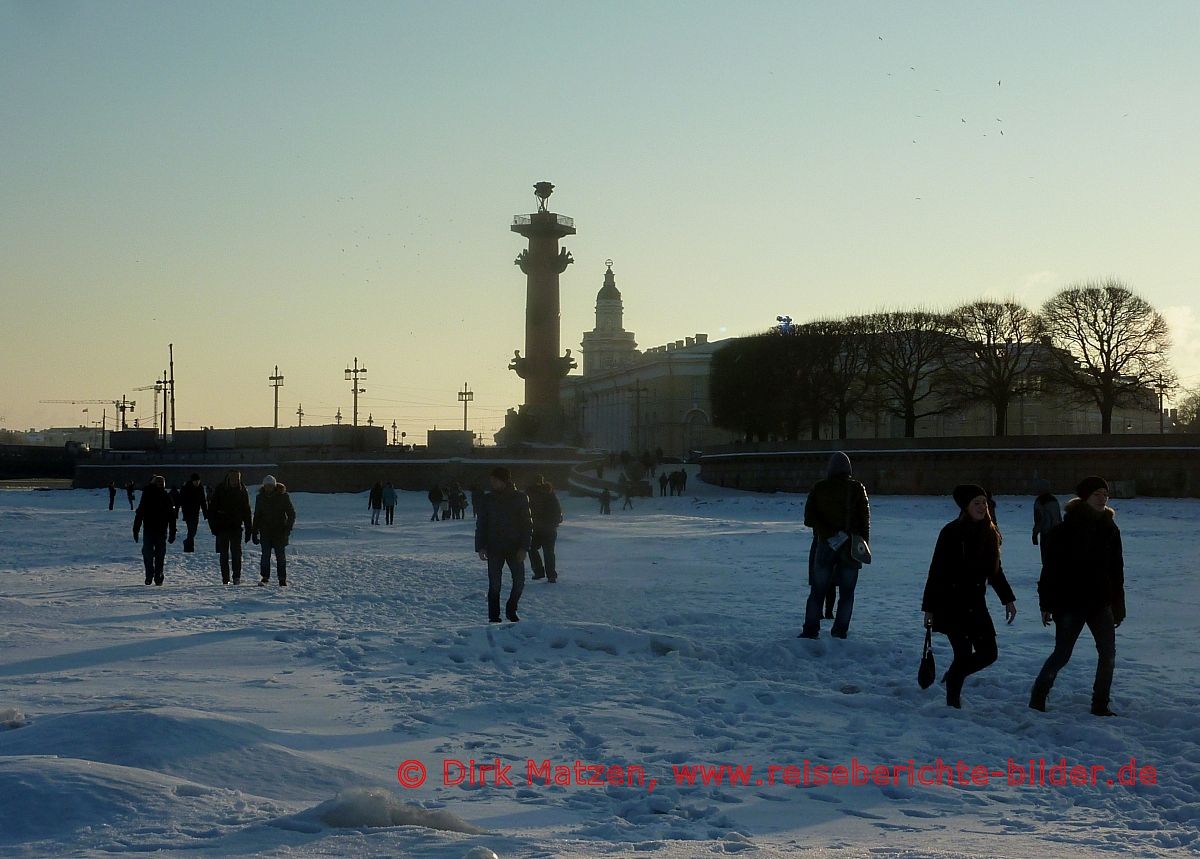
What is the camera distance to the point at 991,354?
202 ft

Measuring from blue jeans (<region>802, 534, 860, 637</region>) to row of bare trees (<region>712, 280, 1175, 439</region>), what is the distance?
1917 inches

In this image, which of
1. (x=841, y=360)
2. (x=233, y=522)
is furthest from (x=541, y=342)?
(x=233, y=522)

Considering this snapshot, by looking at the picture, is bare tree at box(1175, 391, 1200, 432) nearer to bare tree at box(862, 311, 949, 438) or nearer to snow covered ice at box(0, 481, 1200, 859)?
bare tree at box(862, 311, 949, 438)

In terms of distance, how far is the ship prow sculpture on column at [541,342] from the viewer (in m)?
67.2

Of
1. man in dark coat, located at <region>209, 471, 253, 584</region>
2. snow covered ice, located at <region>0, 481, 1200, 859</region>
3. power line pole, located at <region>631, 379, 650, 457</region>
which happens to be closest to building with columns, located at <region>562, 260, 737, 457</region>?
power line pole, located at <region>631, 379, 650, 457</region>

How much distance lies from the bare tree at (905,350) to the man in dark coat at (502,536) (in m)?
52.8

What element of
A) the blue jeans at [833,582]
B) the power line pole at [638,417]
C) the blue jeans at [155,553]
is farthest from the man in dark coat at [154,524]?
the power line pole at [638,417]

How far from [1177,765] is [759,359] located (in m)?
61.6

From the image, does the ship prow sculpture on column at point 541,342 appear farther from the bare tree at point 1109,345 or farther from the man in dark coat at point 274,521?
the man in dark coat at point 274,521

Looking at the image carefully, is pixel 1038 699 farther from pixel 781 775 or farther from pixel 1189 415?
pixel 1189 415

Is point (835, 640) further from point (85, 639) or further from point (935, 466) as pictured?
point (935, 466)

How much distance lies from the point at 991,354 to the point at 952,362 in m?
2.12

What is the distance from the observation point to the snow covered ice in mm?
5180

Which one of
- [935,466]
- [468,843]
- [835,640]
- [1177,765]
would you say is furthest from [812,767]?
[935,466]
